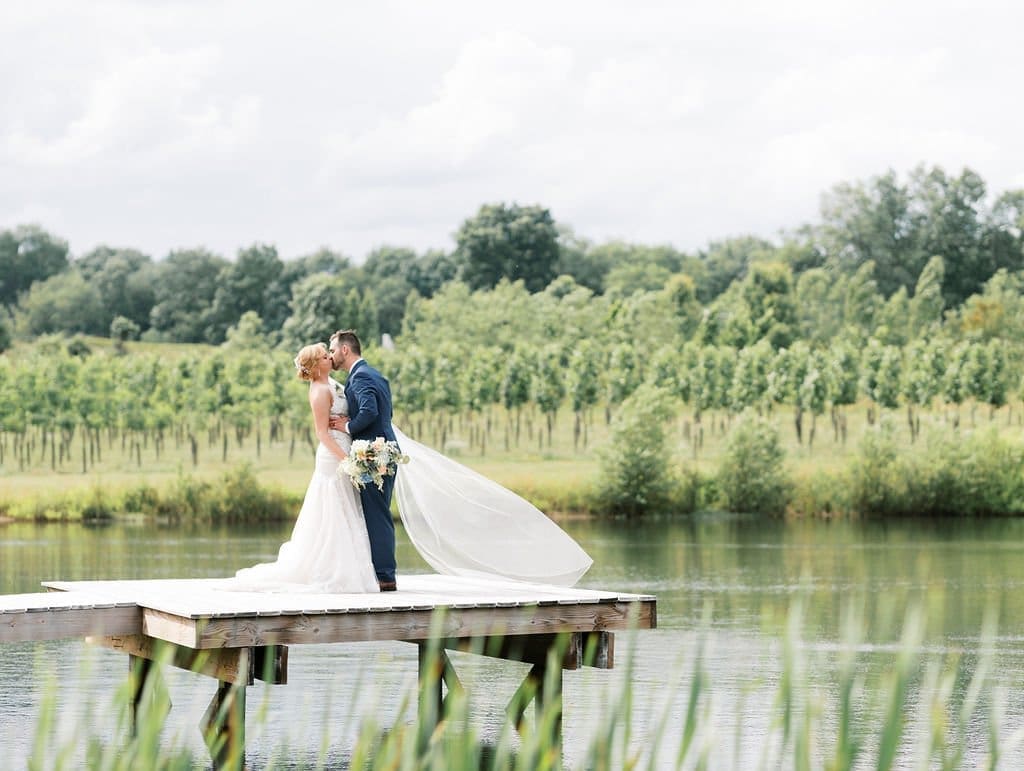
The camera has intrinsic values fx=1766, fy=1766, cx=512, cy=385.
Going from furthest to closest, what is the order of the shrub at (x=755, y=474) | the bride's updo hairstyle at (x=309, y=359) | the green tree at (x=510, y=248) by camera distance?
1. the green tree at (x=510, y=248)
2. the shrub at (x=755, y=474)
3. the bride's updo hairstyle at (x=309, y=359)

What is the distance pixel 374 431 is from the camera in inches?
500

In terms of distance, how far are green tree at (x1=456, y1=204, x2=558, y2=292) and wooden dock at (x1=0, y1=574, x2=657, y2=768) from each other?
78866 mm

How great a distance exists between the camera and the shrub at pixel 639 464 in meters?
49.4

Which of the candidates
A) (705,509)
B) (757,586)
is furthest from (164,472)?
(757,586)

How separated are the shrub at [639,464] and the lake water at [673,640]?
5.82ft

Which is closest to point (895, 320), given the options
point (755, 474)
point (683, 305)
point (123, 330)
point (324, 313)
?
point (683, 305)

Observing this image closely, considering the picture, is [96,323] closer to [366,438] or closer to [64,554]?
[64,554]

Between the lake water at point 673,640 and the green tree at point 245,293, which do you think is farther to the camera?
the green tree at point 245,293

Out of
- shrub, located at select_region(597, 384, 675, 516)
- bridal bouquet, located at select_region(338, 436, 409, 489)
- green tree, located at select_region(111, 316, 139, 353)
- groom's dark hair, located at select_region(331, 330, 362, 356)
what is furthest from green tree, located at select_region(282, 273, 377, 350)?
bridal bouquet, located at select_region(338, 436, 409, 489)

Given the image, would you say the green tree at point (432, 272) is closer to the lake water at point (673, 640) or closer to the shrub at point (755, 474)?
the shrub at point (755, 474)

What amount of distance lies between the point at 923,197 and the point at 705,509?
46772mm

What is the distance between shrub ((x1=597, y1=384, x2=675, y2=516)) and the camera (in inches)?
1945

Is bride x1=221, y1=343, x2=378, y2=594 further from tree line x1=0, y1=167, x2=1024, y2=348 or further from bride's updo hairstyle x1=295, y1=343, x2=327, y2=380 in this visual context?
tree line x1=0, y1=167, x2=1024, y2=348

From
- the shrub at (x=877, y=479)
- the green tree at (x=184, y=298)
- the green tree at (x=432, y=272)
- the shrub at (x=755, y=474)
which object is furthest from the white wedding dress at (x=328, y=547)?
the green tree at (x=432, y=272)
